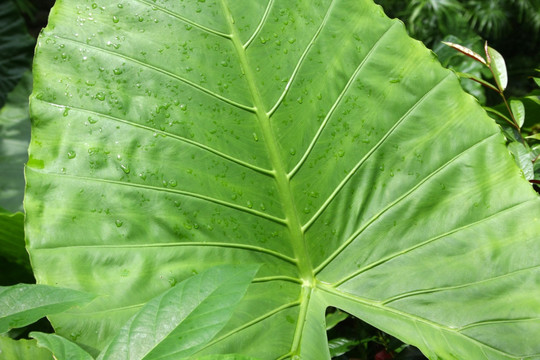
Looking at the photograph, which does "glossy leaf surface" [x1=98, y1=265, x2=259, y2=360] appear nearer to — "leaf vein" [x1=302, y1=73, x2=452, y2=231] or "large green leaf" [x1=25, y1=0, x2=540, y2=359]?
"large green leaf" [x1=25, y1=0, x2=540, y2=359]

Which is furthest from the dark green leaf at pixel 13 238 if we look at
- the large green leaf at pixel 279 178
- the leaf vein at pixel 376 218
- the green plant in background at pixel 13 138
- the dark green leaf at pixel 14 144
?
the dark green leaf at pixel 14 144

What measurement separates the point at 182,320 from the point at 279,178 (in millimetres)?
385

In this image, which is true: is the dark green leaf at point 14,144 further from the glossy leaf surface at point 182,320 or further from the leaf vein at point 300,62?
the glossy leaf surface at point 182,320

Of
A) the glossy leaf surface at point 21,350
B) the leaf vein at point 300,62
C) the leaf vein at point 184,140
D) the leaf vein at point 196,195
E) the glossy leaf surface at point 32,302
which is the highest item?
the leaf vein at point 300,62

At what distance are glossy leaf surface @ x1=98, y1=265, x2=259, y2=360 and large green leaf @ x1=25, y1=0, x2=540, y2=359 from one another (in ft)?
0.68

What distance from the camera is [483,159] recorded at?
2.84ft

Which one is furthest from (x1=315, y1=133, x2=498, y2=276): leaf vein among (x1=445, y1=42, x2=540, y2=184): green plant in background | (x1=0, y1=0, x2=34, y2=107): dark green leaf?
(x1=0, y1=0, x2=34, y2=107): dark green leaf

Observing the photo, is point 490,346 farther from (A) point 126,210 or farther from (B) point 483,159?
(A) point 126,210

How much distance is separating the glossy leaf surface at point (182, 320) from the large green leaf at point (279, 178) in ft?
0.68

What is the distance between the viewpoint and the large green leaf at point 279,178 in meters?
0.80

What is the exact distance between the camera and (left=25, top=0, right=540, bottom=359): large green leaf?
80 cm

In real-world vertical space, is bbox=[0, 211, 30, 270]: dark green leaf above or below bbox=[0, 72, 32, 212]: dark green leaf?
below

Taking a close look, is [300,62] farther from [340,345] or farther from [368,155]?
[340,345]

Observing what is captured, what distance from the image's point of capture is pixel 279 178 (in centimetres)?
91
